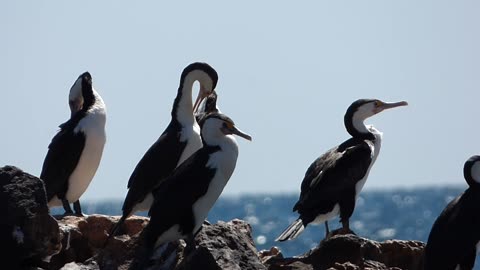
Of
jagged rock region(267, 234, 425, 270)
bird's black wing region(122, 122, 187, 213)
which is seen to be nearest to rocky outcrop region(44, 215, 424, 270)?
jagged rock region(267, 234, 425, 270)

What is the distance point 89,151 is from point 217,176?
113 inches

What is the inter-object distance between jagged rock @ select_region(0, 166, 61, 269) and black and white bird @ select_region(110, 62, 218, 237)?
80.5 inches

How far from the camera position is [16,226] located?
35.4ft

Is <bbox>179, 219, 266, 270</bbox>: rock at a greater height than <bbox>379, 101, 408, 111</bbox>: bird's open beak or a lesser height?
lesser

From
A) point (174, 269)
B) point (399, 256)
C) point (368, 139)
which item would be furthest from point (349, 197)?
point (174, 269)

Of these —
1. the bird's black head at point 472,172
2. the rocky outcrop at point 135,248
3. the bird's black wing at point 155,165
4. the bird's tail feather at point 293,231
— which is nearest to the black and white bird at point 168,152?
the bird's black wing at point 155,165

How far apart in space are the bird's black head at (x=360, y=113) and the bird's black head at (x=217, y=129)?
10.7 feet

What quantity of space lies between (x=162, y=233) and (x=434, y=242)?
2472 mm

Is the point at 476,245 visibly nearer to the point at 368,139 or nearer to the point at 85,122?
the point at 368,139

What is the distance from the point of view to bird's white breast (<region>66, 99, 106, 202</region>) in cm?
1472

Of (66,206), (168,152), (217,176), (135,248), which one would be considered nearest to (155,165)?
(168,152)

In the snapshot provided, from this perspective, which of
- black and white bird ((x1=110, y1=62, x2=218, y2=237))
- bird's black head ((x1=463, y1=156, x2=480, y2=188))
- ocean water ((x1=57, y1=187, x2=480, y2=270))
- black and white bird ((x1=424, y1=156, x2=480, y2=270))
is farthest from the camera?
ocean water ((x1=57, y1=187, x2=480, y2=270))

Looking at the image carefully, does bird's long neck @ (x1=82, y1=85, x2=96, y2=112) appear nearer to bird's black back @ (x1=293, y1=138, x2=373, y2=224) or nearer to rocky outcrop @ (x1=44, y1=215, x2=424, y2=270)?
rocky outcrop @ (x1=44, y1=215, x2=424, y2=270)

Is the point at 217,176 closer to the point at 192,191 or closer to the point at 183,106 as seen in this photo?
the point at 192,191
